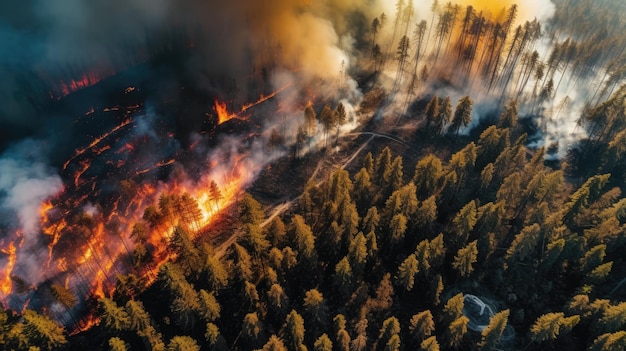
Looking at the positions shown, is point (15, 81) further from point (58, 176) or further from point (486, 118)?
Result: point (486, 118)

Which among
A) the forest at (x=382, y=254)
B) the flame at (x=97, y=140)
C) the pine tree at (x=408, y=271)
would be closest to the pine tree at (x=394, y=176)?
the forest at (x=382, y=254)

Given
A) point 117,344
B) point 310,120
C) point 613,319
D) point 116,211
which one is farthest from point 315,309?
point 310,120

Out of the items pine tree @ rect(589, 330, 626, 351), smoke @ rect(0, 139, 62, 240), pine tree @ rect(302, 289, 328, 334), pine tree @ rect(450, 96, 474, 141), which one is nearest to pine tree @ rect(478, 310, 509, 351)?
pine tree @ rect(589, 330, 626, 351)

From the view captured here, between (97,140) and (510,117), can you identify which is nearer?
(510,117)

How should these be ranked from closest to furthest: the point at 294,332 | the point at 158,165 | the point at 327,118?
the point at 294,332, the point at 158,165, the point at 327,118

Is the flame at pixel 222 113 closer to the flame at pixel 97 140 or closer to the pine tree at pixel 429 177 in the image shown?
the flame at pixel 97 140

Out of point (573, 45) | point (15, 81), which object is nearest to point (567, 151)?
point (573, 45)

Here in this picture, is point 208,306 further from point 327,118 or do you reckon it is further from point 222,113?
point 222,113
